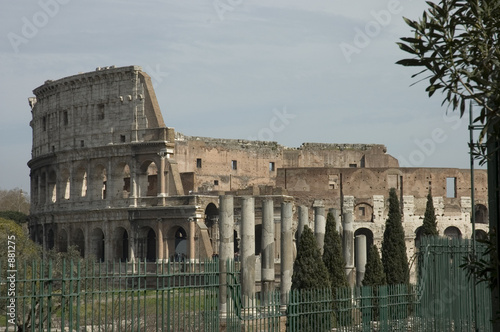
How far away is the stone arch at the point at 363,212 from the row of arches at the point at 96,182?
35.7 ft

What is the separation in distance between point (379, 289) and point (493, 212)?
26.2 ft

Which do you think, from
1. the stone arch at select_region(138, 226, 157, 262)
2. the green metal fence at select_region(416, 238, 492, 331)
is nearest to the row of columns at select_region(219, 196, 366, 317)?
the green metal fence at select_region(416, 238, 492, 331)

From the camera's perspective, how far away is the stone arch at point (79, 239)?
45.2 metres

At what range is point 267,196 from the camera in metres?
42.2

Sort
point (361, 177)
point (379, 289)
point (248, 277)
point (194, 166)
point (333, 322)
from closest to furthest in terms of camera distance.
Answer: point (379, 289) → point (333, 322) → point (248, 277) → point (361, 177) → point (194, 166)

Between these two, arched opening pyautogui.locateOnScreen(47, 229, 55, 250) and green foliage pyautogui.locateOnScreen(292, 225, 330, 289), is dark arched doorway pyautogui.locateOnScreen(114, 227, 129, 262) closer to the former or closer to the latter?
arched opening pyautogui.locateOnScreen(47, 229, 55, 250)

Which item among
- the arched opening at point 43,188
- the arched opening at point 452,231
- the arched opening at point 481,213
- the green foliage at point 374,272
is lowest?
the green foliage at point 374,272

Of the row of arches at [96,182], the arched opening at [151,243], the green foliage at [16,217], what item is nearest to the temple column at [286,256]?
the row of arches at [96,182]

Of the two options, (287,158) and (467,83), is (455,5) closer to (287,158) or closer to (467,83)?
(467,83)

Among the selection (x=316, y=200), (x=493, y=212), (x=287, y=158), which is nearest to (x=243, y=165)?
(x=287, y=158)

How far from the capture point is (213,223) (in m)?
43.2

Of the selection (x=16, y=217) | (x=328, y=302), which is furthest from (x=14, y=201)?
(x=328, y=302)

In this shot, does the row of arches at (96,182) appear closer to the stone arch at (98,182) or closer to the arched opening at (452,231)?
the stone arch at (98,182)

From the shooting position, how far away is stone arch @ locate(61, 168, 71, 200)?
152ft
